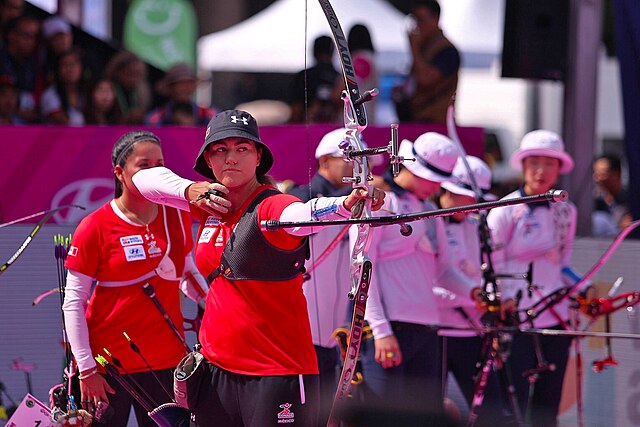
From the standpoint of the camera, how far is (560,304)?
21.9 feet

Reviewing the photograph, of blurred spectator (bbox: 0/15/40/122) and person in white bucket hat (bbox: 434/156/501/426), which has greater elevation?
blurred spectator (bbox: 0/15/40/122)

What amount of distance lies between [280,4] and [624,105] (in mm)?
5896

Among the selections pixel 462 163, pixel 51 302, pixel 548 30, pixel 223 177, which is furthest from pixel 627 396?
pixel 223 177

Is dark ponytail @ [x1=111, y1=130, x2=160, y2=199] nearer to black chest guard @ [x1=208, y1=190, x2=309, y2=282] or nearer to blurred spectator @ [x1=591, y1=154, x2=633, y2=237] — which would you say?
black chest guard @ [x1=208, y1=190, x2=309, y2=282]

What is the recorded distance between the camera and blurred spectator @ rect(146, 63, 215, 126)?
Result: 30.2ft

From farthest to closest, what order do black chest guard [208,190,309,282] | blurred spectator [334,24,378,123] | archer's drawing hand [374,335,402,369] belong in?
blurred spectator [334,24,378,123], archer's drawing hand [374,335,402,369], black chest guard [208,190,309,282]

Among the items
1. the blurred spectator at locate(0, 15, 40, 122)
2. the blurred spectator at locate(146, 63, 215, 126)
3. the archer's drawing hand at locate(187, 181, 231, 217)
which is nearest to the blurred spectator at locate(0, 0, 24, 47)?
the blurred spectator at locate(0, 15, 40, 122)

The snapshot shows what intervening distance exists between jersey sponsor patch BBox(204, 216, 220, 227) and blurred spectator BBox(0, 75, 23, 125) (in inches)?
180

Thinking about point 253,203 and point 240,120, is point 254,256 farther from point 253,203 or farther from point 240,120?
point 240,120

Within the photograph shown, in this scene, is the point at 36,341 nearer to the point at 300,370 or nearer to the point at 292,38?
the point at 300,370

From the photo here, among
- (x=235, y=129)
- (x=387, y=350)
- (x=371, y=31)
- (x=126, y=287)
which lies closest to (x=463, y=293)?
(x=387, y=350)

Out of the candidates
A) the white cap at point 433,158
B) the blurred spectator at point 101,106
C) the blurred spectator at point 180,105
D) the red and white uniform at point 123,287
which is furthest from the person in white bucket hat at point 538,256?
the blurred spectator at point 101,106

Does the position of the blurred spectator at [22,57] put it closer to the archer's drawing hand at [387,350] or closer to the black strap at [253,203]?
the archer's drawing hand at [387,350]

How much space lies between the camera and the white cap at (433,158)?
572cm
